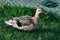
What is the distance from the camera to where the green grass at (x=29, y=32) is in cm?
853

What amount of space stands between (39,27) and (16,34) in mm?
695

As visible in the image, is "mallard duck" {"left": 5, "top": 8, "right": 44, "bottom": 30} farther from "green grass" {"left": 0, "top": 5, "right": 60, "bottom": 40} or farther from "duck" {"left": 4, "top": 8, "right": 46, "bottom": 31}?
"green grass" {"left": 0, "top": 5, "right": 60, "bottom": 40}

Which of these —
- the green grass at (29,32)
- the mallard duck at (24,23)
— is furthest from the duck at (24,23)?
the green grass at (29,32)

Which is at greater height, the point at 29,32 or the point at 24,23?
the point at 24,23

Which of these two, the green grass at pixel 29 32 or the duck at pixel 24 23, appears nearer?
the green grass at pixel 29 32

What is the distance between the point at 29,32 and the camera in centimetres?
873

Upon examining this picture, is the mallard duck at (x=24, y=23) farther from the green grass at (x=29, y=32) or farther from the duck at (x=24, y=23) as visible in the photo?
the green grass at (x=29, y=32)

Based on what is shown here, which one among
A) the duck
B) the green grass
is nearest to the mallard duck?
the duck

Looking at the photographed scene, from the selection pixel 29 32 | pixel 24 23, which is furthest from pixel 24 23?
pixel 29 32

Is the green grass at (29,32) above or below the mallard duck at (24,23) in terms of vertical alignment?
below

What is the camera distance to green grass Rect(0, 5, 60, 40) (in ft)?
28.0

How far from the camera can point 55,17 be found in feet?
31.7

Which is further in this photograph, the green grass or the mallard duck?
the mallard duck

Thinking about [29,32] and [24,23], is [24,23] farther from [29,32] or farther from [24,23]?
[29,32]
